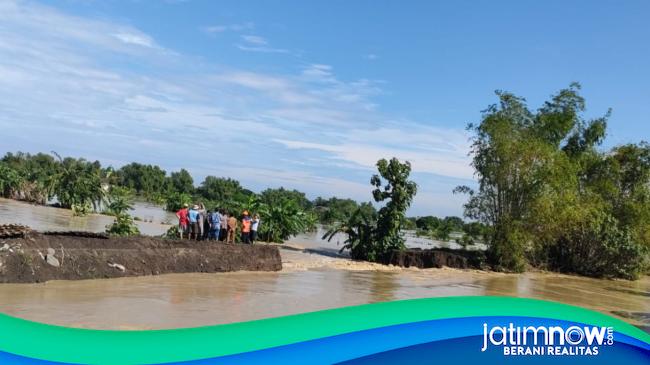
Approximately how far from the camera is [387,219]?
2448 centimetres

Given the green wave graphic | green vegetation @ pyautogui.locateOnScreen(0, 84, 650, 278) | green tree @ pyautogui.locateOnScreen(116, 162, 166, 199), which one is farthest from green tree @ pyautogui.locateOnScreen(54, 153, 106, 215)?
green tree @ pyautogui.locateOnScreen(116, 162, 166, 199)

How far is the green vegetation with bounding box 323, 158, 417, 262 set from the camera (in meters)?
24.4

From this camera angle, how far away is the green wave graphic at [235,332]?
508 cm

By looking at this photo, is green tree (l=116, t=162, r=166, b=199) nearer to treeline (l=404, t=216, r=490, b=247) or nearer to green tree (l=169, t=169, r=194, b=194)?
green tree (l=169, t=169, r=194, b=194)

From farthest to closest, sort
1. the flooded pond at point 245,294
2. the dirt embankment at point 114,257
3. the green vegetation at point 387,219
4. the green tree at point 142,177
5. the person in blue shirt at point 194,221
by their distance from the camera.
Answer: the green tree at point 142,177, the green vegetation at point 387,219, the person in blue shirt at point 194,221, the dirt embankment at point 114,257, the flooded pond at point 245,294

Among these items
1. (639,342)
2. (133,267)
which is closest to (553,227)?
(133,267)

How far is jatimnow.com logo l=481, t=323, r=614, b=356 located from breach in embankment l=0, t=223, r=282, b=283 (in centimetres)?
994

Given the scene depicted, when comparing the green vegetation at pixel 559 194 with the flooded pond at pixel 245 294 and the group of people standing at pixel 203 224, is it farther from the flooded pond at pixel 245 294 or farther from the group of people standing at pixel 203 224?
the group of people standing at pixel 203 224

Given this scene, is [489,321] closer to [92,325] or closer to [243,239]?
[92,325]

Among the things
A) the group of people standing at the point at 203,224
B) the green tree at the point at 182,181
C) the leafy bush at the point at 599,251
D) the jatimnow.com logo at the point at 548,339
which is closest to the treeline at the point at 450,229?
the leafy bush at the point at 599,251

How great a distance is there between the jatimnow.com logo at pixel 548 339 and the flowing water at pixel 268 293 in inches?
211

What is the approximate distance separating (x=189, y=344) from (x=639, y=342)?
456 cm

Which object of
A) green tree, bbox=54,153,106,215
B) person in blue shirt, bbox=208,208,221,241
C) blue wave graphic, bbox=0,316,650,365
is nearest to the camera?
blue wave graphic, bbox=0,316,650,365

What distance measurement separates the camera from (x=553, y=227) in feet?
85.6
